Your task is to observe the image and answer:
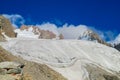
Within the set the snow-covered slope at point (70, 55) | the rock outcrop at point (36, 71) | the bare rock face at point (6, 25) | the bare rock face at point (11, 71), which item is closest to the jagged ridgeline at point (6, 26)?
the bare rock face at point (6, 25)

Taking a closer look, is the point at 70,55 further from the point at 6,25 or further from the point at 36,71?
the point at 6,25

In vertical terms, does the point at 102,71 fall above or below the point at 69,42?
below

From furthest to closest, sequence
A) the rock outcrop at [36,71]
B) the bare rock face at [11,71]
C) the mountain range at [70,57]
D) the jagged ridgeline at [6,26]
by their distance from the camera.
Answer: the jagged ridgeline at [6,26] < the mountain range at [70,57] < the rock outcrop at [36,71] < the bare rock face at [11,71]

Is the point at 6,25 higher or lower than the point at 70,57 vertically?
higher

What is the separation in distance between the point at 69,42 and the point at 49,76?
17.8 meters

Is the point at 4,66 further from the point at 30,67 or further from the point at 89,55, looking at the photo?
the point at 89,55

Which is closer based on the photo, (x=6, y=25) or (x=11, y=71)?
(x=11, y=71)

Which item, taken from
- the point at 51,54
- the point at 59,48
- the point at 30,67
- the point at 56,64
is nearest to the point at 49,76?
the point at 30,67

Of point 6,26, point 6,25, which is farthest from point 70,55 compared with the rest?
point 6,25

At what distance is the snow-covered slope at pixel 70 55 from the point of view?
47.1 meters

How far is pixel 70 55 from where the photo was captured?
53.3 metres

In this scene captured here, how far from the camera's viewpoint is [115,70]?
54750mm

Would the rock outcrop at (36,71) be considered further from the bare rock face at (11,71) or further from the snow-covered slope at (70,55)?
the bare rock face at (11,71)

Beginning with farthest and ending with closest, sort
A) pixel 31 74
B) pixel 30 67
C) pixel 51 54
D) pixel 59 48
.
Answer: pixel 59 48, pixel 51 54, pixel 30 67, pixel 31 74
